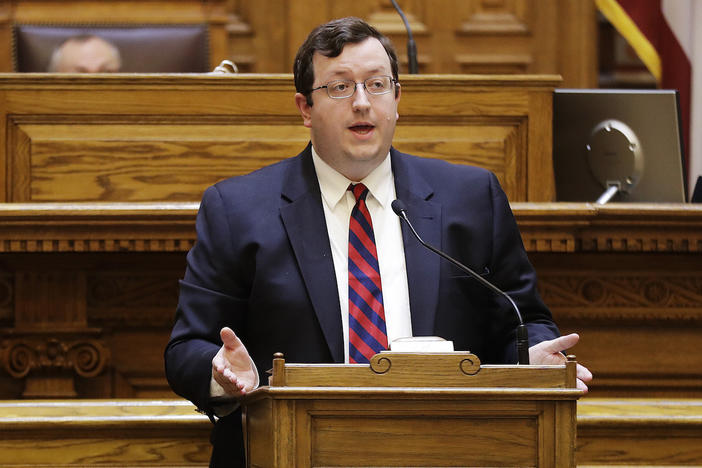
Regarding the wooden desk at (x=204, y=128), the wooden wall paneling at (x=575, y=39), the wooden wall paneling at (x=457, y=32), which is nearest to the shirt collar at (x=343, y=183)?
the wooden desk at (x=204, y=128)

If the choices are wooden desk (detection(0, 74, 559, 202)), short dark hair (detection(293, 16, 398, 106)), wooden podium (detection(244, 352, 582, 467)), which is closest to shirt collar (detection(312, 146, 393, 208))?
short dark hair (detection(293, 16, 398, 106))

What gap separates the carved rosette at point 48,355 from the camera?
251cm

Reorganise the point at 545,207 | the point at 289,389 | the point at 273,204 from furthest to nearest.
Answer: the point at 545,207 → the point at 273,204 → the point at 289,389

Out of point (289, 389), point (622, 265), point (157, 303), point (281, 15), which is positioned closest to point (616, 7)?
point (281, 15)

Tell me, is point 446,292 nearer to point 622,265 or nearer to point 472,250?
point 472,250

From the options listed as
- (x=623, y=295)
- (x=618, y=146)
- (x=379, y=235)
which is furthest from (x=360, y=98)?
(x=618, y=146)

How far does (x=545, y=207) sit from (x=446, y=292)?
622mm

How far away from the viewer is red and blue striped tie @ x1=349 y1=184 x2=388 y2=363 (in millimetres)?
1914

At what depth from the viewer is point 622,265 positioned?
266cm

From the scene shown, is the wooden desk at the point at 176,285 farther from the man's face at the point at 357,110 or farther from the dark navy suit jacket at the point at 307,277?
the man's face at the point at 357,110

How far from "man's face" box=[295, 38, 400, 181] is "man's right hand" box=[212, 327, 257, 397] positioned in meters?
0.51

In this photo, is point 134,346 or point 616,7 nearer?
point 134,346

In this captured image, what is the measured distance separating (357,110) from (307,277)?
33 centimetres

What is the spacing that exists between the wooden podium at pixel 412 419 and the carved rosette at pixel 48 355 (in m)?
1.10
